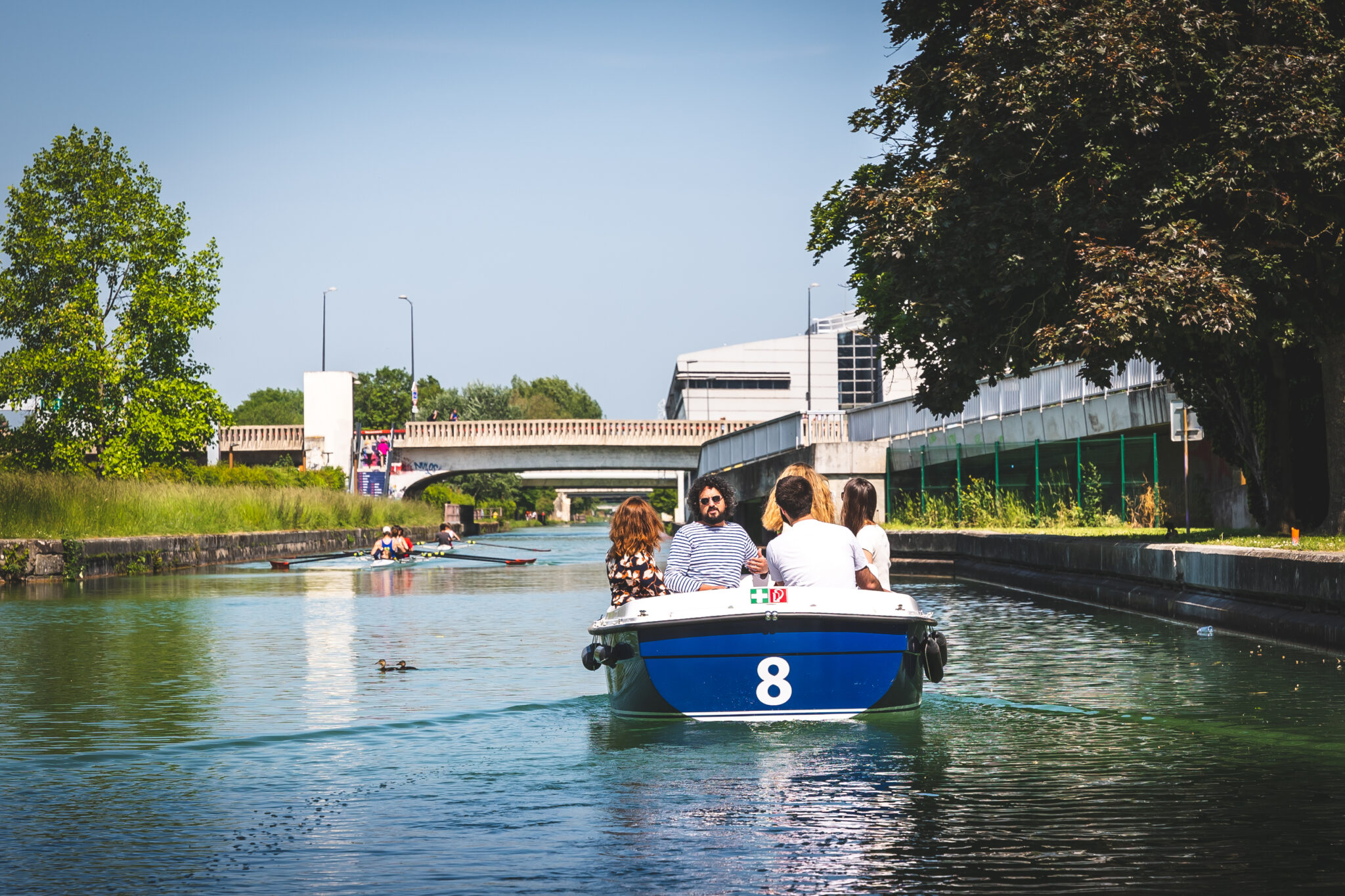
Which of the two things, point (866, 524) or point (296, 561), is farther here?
point (296, 561)

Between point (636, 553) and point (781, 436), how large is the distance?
37284 mm

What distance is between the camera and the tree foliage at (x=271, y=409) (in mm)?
174250

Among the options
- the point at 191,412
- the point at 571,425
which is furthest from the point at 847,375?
the point at 191,412

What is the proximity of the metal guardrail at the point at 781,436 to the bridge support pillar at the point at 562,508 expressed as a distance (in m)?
116

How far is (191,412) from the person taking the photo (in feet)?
127

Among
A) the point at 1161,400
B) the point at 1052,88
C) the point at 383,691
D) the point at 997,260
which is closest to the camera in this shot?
the point at 383,691

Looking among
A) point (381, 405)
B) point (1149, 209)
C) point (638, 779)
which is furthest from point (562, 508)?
point (638, 779)

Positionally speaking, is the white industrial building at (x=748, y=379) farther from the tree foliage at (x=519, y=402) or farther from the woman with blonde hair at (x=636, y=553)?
the woman with blonde hair at (x=636, y=553)

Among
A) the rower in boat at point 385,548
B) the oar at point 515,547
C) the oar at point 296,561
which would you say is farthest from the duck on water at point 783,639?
the oar at point 515,547

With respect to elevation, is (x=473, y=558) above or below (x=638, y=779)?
above

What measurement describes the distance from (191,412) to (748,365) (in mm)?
98384

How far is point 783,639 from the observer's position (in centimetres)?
931

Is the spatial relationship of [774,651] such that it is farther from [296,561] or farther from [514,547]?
[514,547]

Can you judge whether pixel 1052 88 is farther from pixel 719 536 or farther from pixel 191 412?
pixel 191 412
